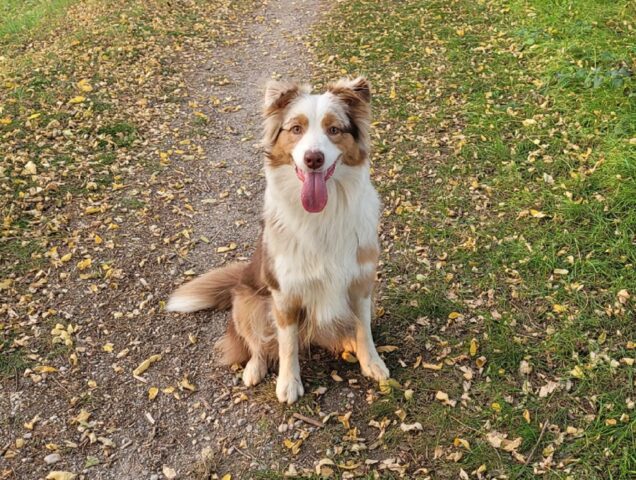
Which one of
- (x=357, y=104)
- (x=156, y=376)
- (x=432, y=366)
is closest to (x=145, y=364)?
(x=156, y=376)

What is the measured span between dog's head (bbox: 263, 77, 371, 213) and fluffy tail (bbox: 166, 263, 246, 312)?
1.47 meters

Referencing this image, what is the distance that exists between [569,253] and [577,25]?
4804 mm

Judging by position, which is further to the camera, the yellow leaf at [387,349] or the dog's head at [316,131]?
the yellow leaf at [387,349]

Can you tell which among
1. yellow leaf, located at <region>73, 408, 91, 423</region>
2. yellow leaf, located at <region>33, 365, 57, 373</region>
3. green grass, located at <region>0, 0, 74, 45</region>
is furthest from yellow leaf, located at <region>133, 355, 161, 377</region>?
green grass, located at <region>0, 0, 74, 45</region>

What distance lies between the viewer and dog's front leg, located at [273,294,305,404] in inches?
156

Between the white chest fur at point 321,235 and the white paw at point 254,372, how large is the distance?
0.77 meters

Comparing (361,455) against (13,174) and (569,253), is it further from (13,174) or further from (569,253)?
(13,174)

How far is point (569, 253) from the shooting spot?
5152 mm

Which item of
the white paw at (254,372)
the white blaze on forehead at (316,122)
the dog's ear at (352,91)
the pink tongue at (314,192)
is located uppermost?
the dog's ear at (352,91)

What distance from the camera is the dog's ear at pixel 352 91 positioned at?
357cm

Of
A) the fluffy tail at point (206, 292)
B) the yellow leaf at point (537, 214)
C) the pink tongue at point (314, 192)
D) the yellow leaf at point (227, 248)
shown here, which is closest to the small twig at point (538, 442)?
the pink tongue at point (314, 192)

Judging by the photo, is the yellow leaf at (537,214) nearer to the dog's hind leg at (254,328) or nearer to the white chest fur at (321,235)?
the white chest fur at (321,235)

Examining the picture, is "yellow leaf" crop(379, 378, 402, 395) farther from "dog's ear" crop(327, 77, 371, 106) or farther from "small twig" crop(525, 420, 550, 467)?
"dog's ear" crop(327, 77, 371, 106)

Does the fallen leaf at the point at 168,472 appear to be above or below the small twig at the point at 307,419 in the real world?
below
